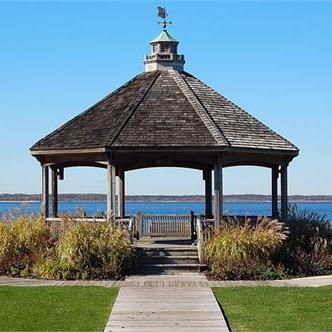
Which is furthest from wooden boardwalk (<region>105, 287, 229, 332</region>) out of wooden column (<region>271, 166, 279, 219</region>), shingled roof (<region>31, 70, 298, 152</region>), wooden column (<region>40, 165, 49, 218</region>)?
wooden column (<region>271, 166, 279, 219</region>)

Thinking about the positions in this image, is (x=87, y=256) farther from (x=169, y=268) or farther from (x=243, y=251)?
(x=243, y=251)

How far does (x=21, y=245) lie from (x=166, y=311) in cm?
700

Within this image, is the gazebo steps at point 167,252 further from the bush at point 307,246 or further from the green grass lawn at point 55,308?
the green grass lawn at point 55,308

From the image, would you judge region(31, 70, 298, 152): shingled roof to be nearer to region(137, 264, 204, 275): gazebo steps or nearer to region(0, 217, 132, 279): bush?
region(0, 217, 132, 279): bush

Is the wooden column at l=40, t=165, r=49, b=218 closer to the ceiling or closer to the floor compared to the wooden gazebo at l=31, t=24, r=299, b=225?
closer to the floor

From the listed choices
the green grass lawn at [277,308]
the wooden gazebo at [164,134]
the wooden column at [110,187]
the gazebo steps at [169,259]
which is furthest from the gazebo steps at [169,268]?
the green grass lawn at [277,308]

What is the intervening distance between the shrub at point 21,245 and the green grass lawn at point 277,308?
4.98 metres

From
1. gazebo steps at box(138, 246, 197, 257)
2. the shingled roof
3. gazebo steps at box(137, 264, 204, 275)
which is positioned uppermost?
the shingled roof

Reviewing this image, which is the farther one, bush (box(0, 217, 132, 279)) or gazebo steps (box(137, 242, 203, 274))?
gazebo steps (box(137, 242, 203, 274))

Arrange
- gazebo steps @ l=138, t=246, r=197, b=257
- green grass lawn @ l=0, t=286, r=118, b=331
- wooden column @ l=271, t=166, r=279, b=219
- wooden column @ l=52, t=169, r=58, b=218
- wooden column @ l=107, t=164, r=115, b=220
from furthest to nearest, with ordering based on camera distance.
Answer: wooden column @ l=52, t=169, r=58, b=218
wooden column @ l=271, t=166, r=279, b=219
wooden column @ l=107, t=164, r=115, b=220
gazebo steps @ l=138, t=246, r=197, b=257
green grass lawn @ l=0, t=286, r=118, b=331

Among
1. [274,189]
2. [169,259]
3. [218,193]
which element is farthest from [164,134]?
[274,189]

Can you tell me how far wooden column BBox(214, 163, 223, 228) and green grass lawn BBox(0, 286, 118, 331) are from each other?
551 cm

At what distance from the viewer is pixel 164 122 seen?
22250 millimetres

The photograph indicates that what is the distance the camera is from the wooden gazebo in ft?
70.4
